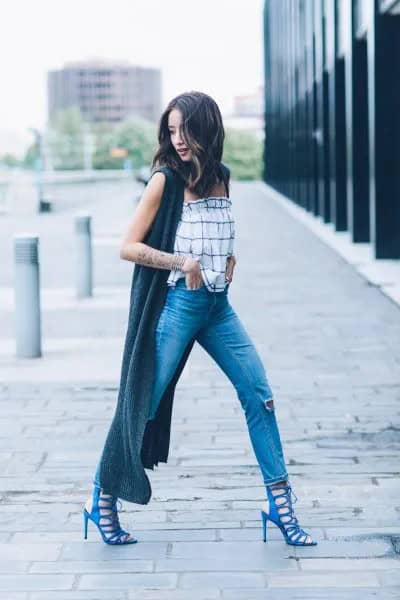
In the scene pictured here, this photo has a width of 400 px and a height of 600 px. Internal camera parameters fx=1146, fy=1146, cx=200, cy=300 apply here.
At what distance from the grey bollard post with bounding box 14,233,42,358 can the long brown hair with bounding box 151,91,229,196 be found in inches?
172

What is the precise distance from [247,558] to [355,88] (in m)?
15.4

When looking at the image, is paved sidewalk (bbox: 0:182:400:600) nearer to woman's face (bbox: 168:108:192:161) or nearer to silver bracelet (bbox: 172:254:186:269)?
silver bracelet (bbox: 172:254:186:269)

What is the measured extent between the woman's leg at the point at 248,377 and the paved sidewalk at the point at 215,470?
0.33m

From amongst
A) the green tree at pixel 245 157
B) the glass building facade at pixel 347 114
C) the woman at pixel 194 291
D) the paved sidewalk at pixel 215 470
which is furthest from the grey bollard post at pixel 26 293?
the green tree at pixel 245 157

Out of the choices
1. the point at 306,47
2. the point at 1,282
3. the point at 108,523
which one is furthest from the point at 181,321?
the point at 306,47

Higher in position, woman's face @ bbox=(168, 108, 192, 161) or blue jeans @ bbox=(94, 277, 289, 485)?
woman's face @ bbox=(168, 108, 192, 161)

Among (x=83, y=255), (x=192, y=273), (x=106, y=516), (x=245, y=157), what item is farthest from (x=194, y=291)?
(x=245, y=157)

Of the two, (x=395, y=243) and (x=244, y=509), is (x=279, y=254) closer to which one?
(x=395, y=243)

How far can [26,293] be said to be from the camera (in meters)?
8.35

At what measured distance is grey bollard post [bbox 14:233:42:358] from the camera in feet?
27.2

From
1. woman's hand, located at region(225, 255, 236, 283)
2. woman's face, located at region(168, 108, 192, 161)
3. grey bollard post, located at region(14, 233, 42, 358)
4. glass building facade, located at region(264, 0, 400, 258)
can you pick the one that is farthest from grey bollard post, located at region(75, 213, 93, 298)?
woman's face, located at region(168, 108, 192, 161)

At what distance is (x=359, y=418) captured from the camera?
636cm

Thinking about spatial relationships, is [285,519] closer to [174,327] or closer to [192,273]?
[174,327]

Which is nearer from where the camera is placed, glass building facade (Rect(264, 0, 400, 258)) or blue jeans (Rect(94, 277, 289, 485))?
blue jeans (Rect(94, 277, 289, 485))
